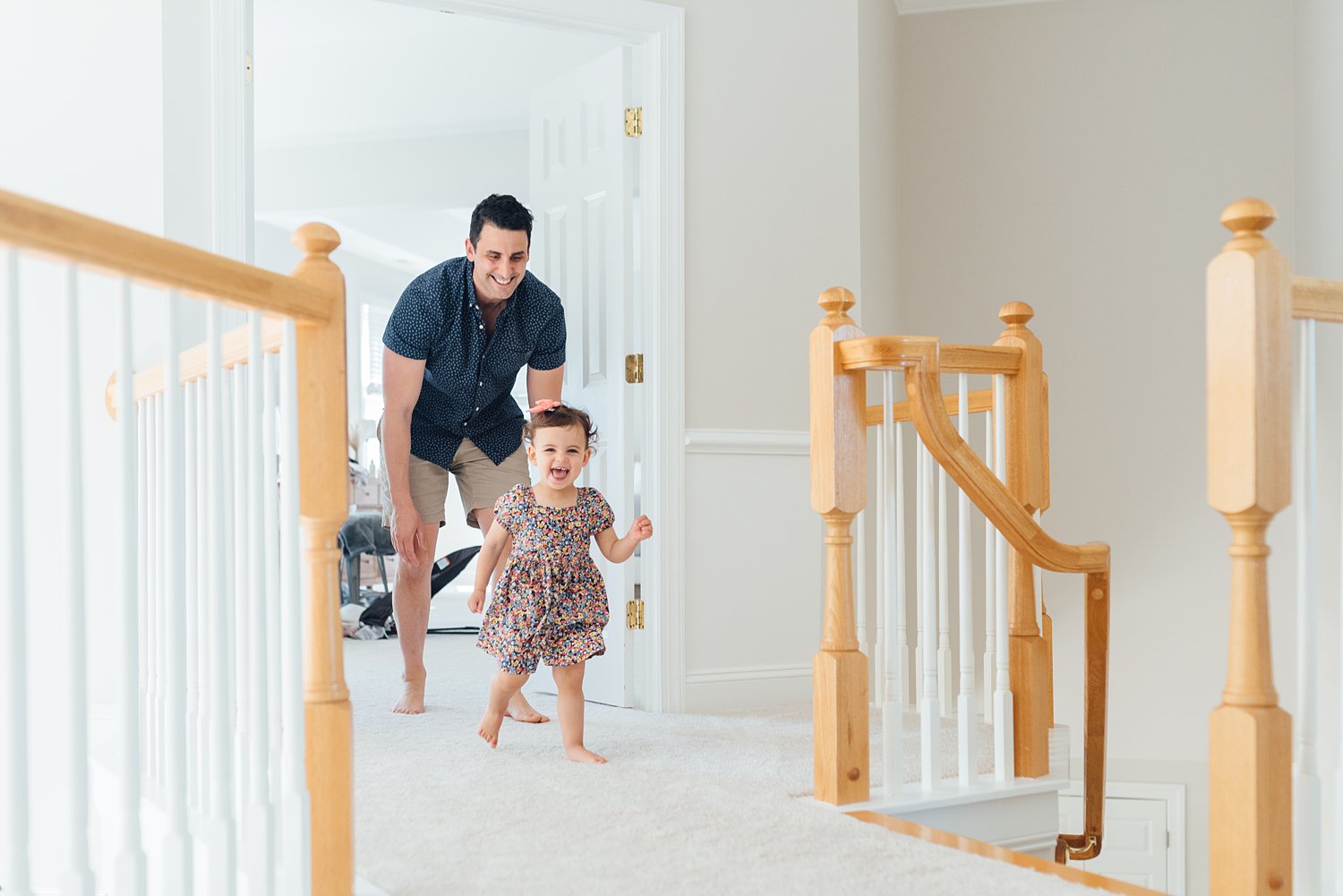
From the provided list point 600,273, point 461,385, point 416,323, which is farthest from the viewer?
point 600,273

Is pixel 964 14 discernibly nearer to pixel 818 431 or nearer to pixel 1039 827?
pixel 818 431

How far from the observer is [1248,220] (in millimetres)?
1670

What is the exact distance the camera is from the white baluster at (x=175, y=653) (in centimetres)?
138

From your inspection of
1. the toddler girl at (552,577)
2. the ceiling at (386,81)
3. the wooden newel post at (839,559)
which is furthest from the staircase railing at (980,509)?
the ceiling at (386,81)

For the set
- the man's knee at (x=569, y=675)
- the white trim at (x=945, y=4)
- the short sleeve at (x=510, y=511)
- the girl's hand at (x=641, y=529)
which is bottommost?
the man's knee at (x=569, y=675)

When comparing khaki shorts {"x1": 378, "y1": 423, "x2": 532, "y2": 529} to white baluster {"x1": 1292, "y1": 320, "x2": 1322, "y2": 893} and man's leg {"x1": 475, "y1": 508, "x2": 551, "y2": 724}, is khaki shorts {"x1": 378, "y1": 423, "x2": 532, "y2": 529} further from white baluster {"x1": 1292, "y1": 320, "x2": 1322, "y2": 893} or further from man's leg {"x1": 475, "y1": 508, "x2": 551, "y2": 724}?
white baluster {"x1": 1292, "y1": 320, "x2": 1322, "y2": 893}

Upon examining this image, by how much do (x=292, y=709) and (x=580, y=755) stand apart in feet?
4.24

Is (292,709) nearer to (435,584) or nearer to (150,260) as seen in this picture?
(150,260)

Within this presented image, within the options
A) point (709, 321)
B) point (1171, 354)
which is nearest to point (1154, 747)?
point (1171, 354)

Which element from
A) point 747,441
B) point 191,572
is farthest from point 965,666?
point 191,572

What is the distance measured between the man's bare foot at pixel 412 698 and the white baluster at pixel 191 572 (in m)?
1.19

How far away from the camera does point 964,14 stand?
198 inches

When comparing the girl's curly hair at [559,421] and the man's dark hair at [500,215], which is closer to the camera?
the girl's curly hair at [559,421]

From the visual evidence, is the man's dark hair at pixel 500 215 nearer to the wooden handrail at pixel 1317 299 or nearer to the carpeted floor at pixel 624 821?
the carpeted floor at pixel 624 821
